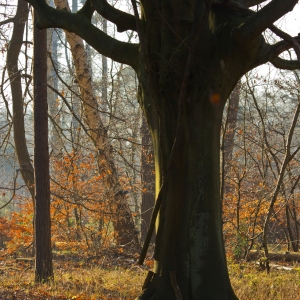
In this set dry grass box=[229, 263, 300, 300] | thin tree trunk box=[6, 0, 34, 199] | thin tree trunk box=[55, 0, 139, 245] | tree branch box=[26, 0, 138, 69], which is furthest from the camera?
thin tree trunk box=[6, 0, 34, 199]

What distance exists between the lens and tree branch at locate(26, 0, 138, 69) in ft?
18.8

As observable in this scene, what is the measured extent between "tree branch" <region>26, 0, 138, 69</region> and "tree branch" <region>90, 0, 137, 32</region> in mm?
210

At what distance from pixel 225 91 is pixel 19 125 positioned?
9164mm

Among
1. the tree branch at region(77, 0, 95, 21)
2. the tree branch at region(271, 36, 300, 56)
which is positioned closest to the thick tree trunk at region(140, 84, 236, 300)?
the tree branch at region(271, 36, 300, 56)

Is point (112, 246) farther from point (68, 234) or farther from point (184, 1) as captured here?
point (184, 1)

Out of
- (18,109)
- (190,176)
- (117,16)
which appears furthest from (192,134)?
(18,109)

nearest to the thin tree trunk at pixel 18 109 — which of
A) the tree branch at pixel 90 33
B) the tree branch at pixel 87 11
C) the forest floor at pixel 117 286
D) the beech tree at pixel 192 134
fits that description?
the forest floor at pixel 117 286

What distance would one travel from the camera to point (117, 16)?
5887mm

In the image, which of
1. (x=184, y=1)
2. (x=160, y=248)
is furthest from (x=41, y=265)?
(x=184, y=1)

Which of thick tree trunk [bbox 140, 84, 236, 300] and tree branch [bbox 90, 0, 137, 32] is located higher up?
tree branch [bbox 90, 0, 137, 32]

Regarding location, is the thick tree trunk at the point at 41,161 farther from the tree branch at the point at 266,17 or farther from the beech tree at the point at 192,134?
the tree branch at the point at 266,17

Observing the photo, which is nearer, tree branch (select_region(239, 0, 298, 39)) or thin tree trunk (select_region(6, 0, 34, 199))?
tree branch (select_region(239, 0, 298, 39))

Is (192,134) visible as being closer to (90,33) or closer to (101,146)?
(90,33)

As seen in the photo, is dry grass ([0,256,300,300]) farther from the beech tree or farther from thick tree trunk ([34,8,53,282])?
the beech tree
